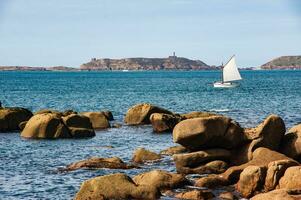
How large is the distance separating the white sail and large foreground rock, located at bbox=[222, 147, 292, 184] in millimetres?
107881

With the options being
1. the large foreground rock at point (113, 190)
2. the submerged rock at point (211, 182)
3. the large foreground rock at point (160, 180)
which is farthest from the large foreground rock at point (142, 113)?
the large foreground rock at point (113, 190)

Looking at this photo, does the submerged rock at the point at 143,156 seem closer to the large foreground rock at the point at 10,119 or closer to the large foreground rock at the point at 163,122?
the large foreground rock at the point at 163,122

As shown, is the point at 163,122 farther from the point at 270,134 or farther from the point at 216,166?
the point at 216,166

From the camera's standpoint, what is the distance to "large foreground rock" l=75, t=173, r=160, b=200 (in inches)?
973

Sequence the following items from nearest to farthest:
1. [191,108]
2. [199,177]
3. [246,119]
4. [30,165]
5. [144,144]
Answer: [199,177], [30,165], [144,144], [246,119], [191,108]

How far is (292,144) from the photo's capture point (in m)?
31.9

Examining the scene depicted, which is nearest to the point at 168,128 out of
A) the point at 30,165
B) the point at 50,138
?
the point at 50,138

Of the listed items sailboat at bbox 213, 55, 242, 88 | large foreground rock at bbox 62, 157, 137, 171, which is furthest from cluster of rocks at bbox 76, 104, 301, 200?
sailboat at bbox 213, 55, 242, 88

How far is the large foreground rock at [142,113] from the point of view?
54.5 meters

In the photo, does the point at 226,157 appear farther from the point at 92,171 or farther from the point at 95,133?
the point at 95,133

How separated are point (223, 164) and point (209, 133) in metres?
1.91

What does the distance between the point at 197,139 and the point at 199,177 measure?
253cm

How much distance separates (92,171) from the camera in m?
31.8

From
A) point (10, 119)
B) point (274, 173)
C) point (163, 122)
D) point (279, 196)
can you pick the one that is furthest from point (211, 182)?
point (10, 119)
